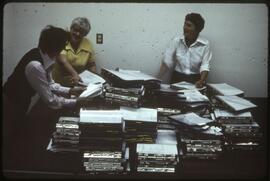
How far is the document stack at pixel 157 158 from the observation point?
5.74 ft

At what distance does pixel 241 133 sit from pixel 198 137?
0.75 feet

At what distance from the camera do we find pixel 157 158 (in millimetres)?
1753

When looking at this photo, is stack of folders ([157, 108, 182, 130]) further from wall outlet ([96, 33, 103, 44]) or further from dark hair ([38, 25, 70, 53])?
wall outlet ([96, 33, 103, 44])

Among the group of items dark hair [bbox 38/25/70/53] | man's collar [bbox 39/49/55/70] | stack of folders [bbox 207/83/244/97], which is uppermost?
dark hair [bbox 38/25/70/53]

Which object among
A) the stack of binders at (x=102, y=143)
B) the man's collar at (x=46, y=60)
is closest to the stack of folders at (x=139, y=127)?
the stack of binders at (x=102, y=143)

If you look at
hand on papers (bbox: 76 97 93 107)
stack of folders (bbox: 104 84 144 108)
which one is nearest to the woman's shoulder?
hand on papers (bbox: 76 97 93 107)

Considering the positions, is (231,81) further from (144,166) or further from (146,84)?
(144,166)

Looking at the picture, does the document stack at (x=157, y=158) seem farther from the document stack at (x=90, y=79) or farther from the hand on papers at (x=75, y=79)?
the hand on papers at (x=75, y=79)

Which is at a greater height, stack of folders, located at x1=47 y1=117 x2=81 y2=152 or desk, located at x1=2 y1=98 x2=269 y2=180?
stack of folders, located at x1=47 y1=117 x2=81 y2=152

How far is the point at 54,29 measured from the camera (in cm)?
216

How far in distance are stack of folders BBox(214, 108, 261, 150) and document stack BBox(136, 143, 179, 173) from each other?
0.29 meters

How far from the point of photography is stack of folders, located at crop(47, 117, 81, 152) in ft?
5.91

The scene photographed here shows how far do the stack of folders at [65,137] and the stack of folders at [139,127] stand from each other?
249 millimetres

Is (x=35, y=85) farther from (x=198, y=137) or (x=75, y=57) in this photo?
(x=198, y=137)
